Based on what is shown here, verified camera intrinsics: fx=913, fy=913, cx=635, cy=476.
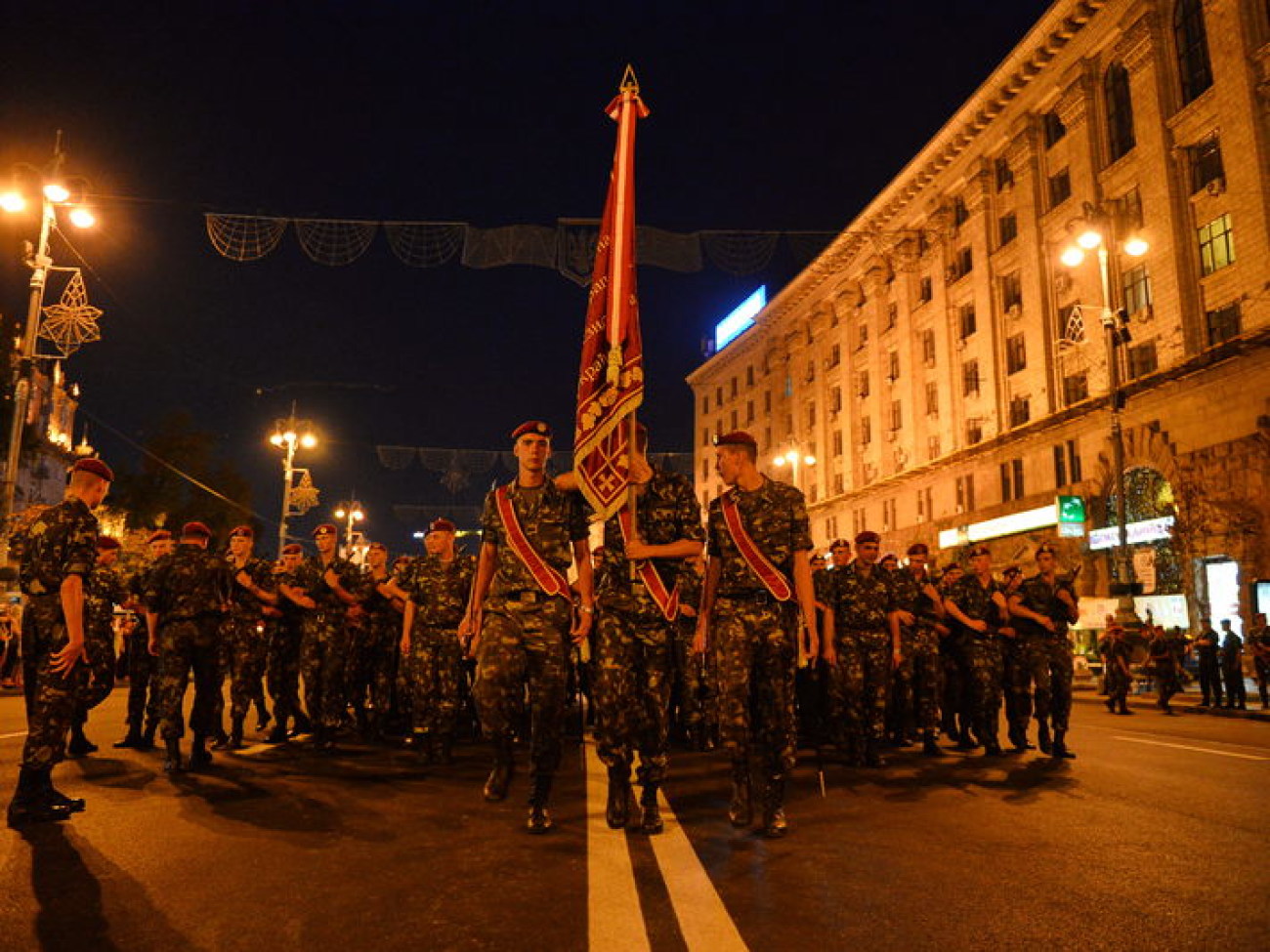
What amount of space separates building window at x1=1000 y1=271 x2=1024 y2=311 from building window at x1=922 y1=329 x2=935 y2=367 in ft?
17.4

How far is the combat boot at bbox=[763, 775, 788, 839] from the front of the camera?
195 inches

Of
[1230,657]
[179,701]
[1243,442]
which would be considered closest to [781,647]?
[179,701]

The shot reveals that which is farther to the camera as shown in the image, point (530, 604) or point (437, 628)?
point (437, 628)

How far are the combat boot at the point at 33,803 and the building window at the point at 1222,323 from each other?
29.1 meters

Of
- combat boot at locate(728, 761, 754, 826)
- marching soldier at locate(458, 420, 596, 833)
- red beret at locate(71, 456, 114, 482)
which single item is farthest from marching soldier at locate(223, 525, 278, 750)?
combat boot at locate(728, 761, 754, 826)

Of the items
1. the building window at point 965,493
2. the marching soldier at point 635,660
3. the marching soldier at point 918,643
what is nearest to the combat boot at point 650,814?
the marching soldier at point 635,660

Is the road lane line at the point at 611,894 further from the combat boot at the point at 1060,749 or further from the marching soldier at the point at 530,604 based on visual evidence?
the combat boot at the point at 1060,749

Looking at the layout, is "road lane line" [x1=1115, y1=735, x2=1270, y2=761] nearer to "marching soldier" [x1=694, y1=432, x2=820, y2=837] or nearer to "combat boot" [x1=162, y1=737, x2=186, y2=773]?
"marching soldier" [x1=694, y1=432, x2=820, y2=837]

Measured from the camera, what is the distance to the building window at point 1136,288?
96.8ft

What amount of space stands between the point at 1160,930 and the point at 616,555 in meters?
3.34

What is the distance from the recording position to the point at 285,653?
9664mm

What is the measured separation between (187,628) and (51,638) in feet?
6.53

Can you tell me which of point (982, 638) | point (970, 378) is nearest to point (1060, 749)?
point (982, 638)

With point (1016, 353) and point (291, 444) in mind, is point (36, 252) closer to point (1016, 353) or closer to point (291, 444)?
point (291, 444)
